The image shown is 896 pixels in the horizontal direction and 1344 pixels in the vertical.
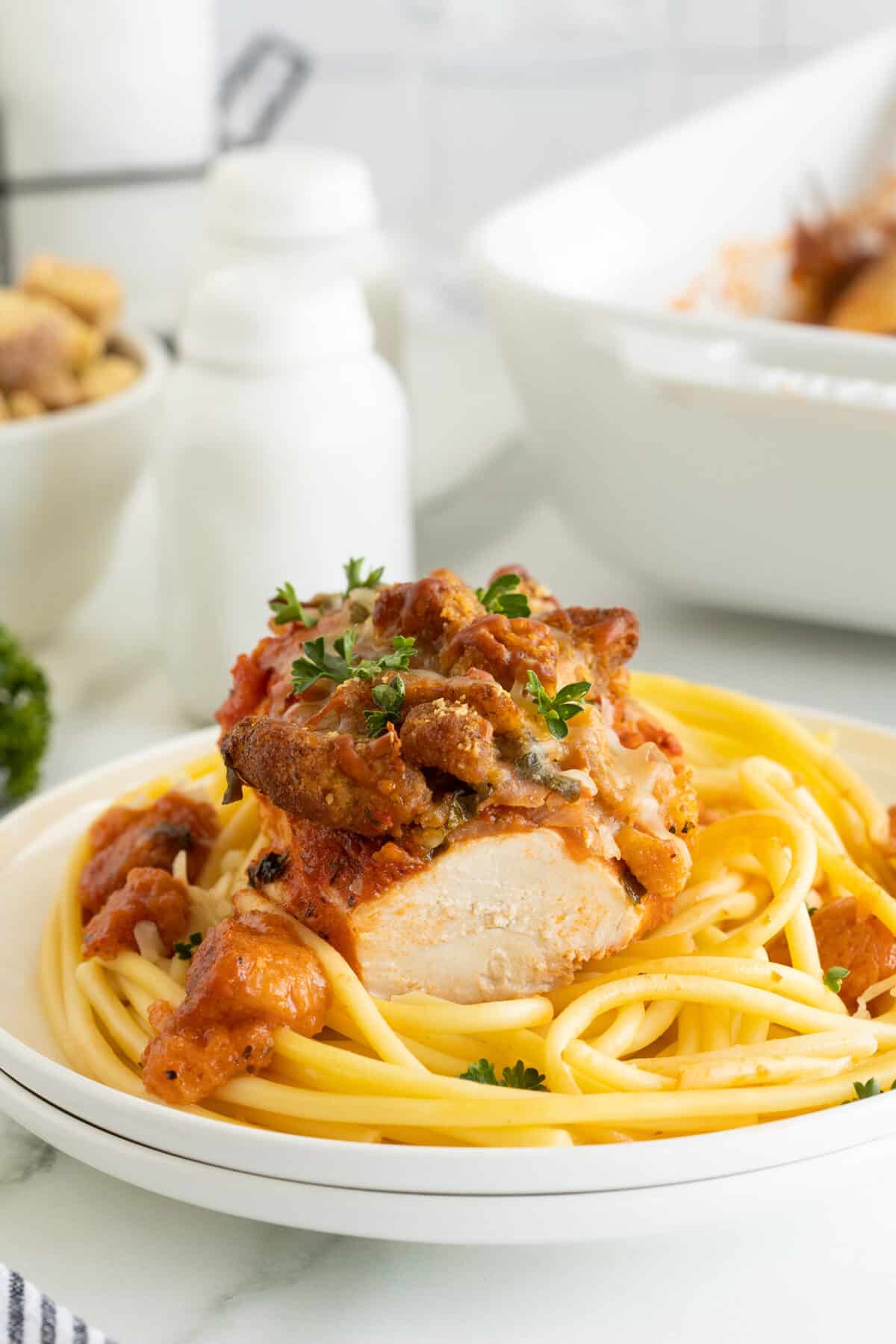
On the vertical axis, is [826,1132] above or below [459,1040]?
above

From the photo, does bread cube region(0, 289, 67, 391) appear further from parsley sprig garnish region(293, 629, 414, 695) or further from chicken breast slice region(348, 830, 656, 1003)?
chicken breast slice region(348, 830, 656, 1003)

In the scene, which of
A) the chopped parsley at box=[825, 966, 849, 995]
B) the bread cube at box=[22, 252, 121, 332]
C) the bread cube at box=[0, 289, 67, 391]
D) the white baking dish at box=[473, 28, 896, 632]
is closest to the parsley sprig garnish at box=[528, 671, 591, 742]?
the chopped parsley at box=[825, 966, 849, 995]

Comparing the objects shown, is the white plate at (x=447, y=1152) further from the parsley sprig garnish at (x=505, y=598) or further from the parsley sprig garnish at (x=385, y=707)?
the parsley sprig garnish at (x=505, y=598)

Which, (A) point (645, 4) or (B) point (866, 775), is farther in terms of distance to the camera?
(A) point (645, 4)

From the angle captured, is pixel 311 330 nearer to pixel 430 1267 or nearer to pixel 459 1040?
pixel 459 1040

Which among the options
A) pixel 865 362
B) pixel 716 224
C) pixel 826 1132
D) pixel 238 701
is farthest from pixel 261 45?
pixel 826 1132

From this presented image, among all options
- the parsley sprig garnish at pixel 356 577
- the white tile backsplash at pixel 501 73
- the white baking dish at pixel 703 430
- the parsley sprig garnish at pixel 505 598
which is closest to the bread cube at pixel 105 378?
the white baking dish at pixel 703 430
